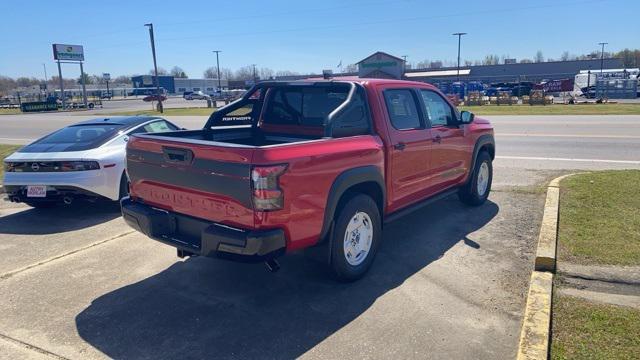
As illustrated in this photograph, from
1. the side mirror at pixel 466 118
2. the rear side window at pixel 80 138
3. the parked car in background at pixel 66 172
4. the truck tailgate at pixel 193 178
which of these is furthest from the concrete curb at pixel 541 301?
the rear side window at pixel 80 138

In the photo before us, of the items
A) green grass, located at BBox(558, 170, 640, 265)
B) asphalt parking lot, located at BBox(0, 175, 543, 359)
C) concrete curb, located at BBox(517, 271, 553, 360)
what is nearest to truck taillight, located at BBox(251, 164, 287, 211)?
asphalt parking lot, located at BBox(0, 175, 543, 359)

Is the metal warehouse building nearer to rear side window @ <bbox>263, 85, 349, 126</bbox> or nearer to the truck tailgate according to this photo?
rear side window @ <bbox>263, 85, 349, 126</bbox>

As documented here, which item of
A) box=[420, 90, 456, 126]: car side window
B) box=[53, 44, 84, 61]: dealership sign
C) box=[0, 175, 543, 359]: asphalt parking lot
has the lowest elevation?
box=[0, 175, 543, 359]: asphalt parking lot

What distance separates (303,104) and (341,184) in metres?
1.50

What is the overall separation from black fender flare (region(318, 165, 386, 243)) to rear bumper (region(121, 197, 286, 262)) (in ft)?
1.59

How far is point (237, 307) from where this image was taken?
410 cm

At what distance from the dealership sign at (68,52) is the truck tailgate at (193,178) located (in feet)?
196

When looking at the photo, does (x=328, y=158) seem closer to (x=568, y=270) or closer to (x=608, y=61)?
(x=568, y=270)

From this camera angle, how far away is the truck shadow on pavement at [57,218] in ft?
21.1

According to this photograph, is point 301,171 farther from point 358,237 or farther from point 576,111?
point 576,111

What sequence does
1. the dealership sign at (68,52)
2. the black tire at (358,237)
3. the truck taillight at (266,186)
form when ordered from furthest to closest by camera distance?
the dealership sign at (68,52), the black tire at (358,237), the truck taillight at (266,186)

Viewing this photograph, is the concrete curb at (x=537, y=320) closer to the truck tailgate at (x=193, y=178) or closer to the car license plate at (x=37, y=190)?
the truck tailgate at (x=193, y=178)

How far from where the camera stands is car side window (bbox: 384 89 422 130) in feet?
16.6

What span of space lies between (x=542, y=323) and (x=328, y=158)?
6.78ft
